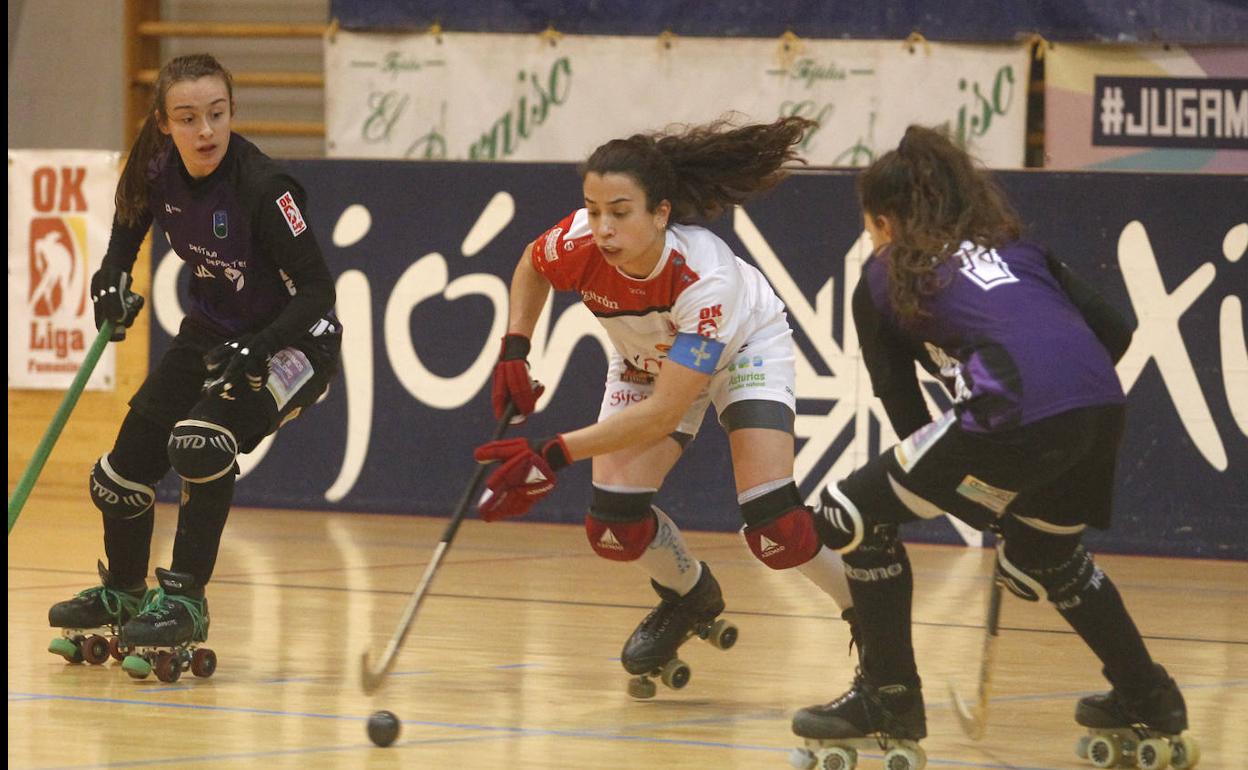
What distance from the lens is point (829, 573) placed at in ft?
17.3

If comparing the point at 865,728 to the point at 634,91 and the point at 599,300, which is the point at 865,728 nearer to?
the point at 599,300

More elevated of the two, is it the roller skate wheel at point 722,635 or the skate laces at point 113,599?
the skate laces at point 113,599

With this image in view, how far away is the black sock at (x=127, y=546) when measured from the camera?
550 cm

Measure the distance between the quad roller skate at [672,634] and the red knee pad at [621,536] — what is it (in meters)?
0.21

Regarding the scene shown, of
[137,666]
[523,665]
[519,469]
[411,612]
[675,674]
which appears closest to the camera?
[519,469]

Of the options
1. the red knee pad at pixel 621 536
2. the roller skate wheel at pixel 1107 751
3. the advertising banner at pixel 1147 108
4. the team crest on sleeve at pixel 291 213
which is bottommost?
the roller skate wheel at pixel 1107 751

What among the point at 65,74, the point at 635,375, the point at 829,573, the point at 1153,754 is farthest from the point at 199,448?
the point at 65,74

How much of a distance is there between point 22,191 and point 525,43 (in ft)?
9.47

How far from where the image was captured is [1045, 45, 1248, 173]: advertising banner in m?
9.83

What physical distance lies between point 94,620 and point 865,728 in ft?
7.98

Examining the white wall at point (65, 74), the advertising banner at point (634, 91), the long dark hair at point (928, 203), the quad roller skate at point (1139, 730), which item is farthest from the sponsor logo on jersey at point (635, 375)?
the white wall at point (65, 74)

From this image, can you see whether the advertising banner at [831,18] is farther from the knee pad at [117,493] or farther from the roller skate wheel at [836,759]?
the roller skate wheel at [836,759]

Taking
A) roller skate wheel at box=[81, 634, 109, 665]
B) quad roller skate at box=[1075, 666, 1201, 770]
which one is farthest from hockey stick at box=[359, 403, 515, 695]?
quad roller skate at box=[1075, 666, 1201, 770]

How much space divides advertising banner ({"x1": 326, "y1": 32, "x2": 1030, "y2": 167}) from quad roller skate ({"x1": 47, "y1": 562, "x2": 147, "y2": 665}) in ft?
17.4
